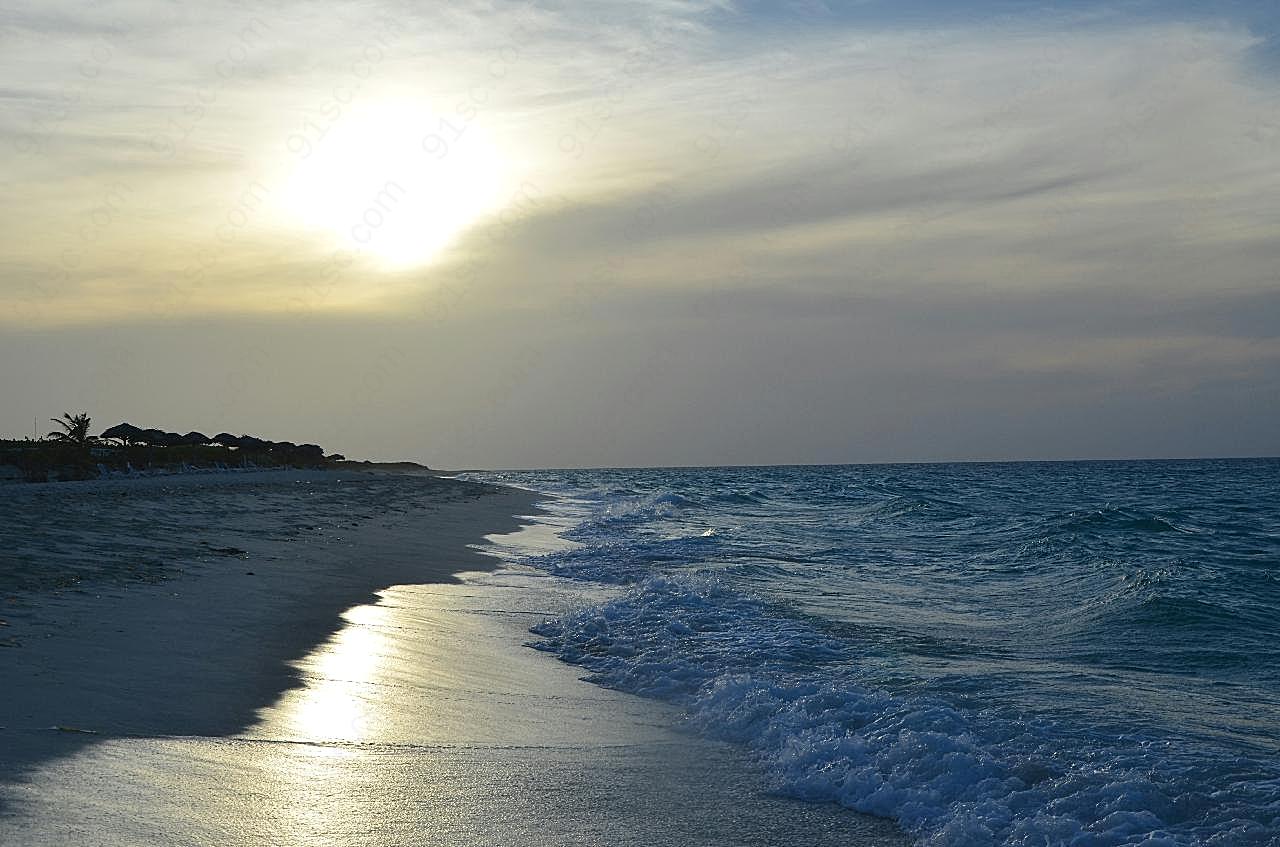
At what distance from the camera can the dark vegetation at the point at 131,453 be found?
1580 inches

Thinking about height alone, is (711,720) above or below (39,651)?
below

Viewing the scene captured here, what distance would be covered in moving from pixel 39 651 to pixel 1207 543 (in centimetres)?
2837

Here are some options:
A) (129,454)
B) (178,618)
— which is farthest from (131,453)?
(178,618)

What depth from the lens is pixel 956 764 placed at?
6.47 metres

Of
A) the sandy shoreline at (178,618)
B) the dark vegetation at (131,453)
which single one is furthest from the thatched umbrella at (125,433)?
the sandy shoreline at (178,618)

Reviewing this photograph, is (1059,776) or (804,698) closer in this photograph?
(1059,776)

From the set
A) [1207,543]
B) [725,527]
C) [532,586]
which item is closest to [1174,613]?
[532,586]

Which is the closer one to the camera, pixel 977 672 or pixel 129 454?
pixel 977 672

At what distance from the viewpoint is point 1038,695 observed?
29.0ft

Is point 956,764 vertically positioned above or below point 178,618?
below

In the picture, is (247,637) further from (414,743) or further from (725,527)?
(725,527)

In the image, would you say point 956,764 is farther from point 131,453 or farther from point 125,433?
point 125,433

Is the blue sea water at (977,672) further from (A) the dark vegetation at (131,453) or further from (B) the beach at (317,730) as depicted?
(A) the dark vegetation at (131,453)

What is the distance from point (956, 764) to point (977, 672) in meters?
3.60
